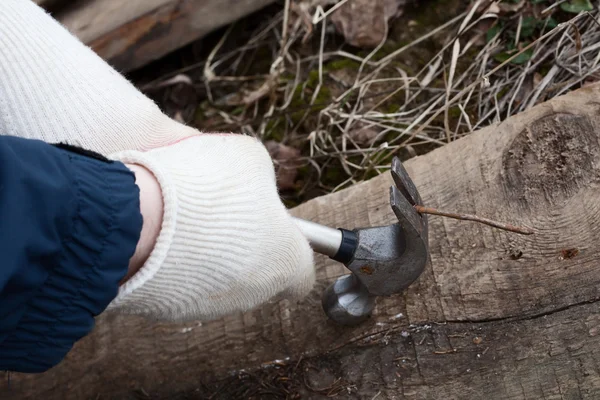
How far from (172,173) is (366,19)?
109 cm

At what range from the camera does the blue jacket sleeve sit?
71cm

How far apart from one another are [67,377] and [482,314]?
2.93ft

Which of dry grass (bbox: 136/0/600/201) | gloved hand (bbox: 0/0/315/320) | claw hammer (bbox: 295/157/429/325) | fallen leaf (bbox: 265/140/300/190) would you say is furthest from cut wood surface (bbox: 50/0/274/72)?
claw hammer (bbox: 295/157/429/325)

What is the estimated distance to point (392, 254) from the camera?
104 cm

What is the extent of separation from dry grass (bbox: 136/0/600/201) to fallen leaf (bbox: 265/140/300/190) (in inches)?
0.6

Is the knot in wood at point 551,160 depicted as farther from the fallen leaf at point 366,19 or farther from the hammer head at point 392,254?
the fallen leaf at point 366,19

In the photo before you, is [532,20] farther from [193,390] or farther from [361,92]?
[193,390]

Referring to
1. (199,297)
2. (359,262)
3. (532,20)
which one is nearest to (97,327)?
(199,297)

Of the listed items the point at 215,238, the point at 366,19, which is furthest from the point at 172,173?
the point at 366,19

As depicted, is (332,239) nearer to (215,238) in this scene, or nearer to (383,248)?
(383,248)

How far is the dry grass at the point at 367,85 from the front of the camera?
143 centimetres

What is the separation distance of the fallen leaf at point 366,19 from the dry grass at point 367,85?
4 centimetres

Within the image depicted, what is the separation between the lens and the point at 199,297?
0.94 meters

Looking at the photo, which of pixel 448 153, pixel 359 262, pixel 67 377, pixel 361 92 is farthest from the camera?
pixel 361 92
